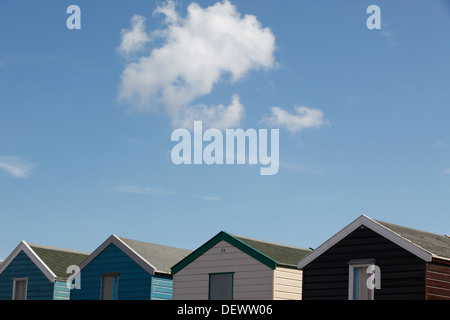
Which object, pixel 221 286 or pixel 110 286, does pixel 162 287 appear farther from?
pixel 221 286

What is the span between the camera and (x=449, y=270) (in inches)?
1017

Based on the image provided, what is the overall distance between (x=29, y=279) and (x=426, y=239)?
67.5 feet

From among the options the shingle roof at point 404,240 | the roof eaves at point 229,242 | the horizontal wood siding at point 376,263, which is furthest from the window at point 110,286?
the horizontal wood siding at point 376,263

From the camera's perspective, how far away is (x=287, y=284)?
29.6 meters

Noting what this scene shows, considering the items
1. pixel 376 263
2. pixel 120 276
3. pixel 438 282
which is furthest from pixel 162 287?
pixel 438 282

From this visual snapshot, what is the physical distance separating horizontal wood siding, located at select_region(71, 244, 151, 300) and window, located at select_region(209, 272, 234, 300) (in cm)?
364

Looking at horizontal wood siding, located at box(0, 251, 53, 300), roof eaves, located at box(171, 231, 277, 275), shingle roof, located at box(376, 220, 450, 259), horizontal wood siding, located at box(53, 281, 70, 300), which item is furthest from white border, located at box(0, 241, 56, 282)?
shingle roof, located at box(376, 220, 450, 259)

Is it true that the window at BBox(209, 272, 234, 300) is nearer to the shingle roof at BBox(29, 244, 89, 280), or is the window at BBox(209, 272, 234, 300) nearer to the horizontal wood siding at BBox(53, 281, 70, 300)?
the horizontal wood siding at BBox(53, 281, 70, 300)

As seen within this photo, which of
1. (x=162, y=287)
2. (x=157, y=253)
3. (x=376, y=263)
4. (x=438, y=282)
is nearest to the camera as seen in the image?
(x=438, y=282)
